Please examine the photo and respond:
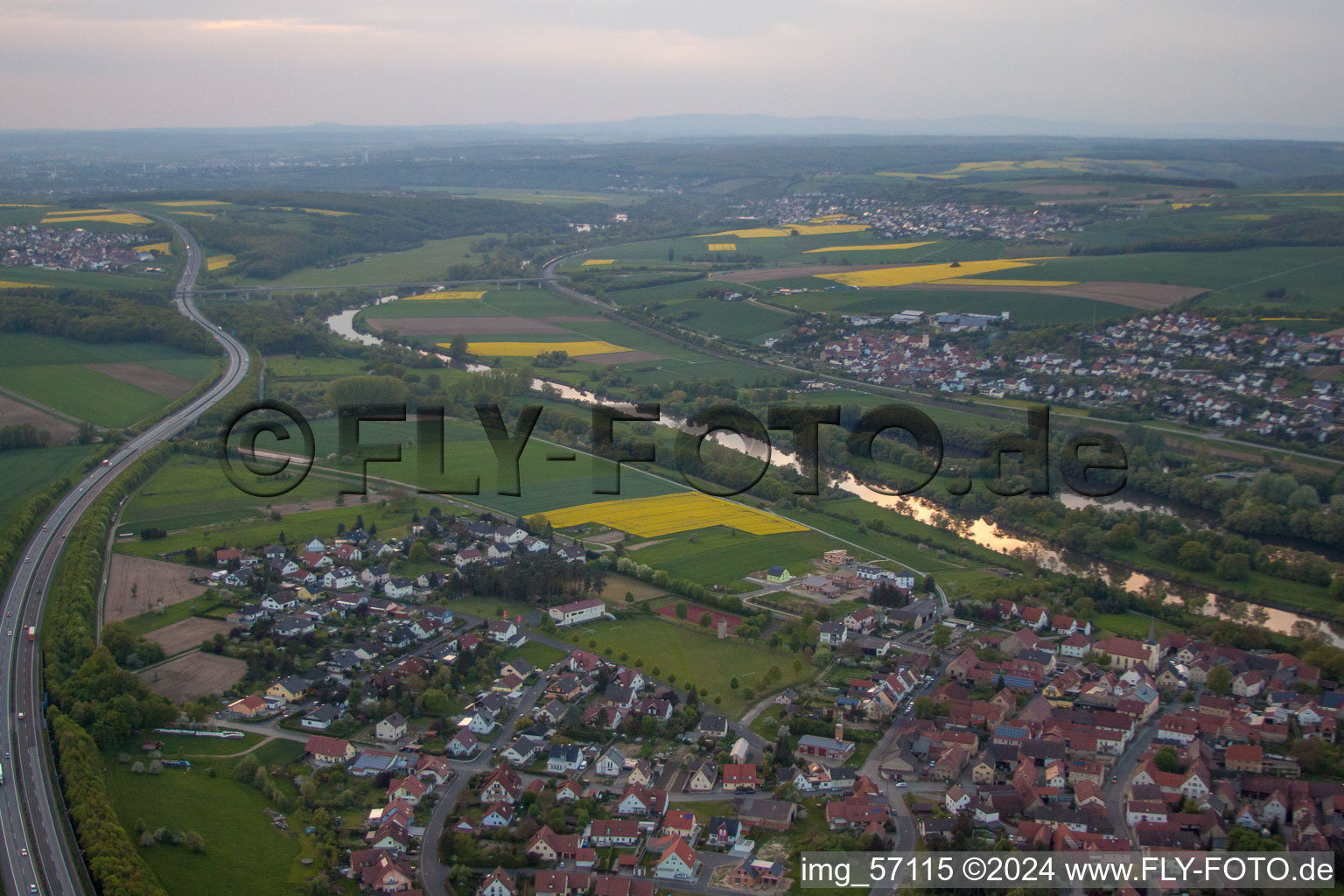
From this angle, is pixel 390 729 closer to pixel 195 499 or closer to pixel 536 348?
pixel 195 499

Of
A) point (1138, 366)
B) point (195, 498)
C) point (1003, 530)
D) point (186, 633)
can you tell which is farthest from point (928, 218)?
point (186, 633)

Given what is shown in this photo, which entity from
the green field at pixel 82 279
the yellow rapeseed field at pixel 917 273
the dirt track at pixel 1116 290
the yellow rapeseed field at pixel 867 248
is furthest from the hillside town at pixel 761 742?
the yellow rapeseed field at pixel 867 248

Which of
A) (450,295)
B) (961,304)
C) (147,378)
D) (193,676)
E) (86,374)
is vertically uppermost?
(961,304)

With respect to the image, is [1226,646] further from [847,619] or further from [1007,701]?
[847,619]

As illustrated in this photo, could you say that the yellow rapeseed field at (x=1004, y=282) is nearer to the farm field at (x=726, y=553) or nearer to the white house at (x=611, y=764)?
the farm field at (x=726, y=553)

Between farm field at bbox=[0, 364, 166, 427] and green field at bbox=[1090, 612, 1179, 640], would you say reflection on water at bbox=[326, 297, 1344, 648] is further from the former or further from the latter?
farm field at bbox=[0, 364, 166, 427]

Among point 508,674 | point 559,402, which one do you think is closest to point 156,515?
point 508,674
